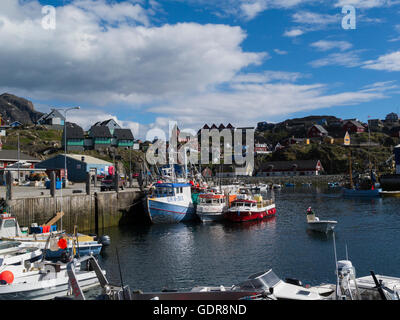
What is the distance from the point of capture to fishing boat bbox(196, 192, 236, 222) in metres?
48.4

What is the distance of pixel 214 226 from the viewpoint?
46.0 meters

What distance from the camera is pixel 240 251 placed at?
104 feet

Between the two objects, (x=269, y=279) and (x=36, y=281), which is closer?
(x=269, y=279)

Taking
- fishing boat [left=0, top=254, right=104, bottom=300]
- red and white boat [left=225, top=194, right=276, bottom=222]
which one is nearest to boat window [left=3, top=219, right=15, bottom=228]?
fishing boat [left=0, top=254, right=104, bottom=300]

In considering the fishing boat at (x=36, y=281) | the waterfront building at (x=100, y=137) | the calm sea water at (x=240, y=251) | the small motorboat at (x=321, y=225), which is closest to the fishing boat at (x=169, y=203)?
the calm sea water at (x=240, y=251)

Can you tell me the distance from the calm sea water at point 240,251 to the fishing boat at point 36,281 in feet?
13.6

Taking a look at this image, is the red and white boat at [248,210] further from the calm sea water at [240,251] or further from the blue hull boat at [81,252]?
the blue hull boat at [81,252]

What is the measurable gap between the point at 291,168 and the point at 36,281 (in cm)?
14415

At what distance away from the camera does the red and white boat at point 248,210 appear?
47844 millimetres

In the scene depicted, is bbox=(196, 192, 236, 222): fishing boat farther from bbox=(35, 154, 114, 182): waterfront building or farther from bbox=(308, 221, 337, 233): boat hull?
bbox=(35, 154, 114, 182): waterfront building

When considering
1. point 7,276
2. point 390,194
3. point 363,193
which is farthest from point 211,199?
point 390,194

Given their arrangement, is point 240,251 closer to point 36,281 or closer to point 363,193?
point 36,281
